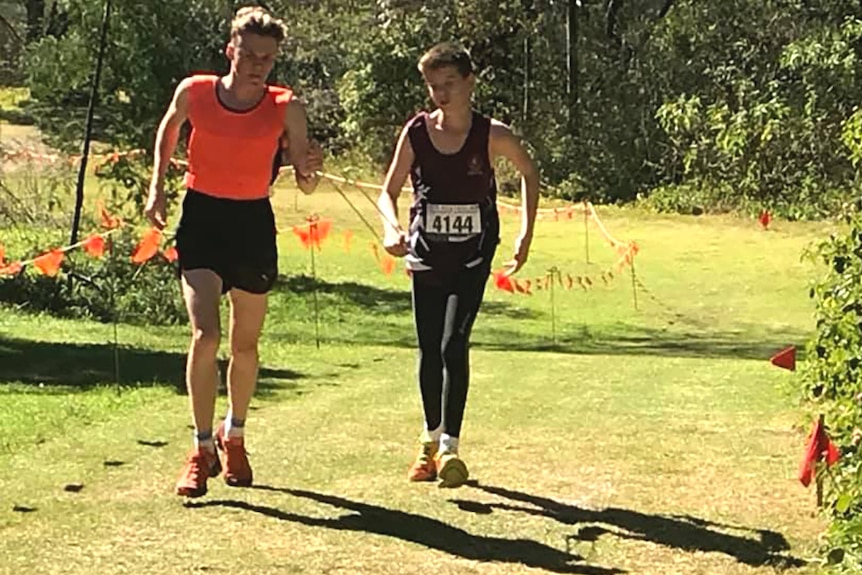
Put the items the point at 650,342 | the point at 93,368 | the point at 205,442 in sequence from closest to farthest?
the point at 205,442 < the point at 93,368 < the point at 650,342

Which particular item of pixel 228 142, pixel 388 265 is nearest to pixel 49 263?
pixel 388 265

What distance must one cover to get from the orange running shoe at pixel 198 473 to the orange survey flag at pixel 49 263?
8899mm

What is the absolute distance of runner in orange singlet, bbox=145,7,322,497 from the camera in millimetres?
5695

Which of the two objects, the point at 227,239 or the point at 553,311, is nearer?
the point at 227,239

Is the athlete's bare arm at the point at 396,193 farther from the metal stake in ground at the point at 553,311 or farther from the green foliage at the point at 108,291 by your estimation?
the green foliage at the point at 108,291

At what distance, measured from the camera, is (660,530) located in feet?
17.4

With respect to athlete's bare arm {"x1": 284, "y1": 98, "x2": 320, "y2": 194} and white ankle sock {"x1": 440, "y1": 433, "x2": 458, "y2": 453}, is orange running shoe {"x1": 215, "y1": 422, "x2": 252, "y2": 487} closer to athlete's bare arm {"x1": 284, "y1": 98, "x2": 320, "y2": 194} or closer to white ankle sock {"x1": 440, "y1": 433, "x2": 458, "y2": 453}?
white ankle sock {"x1": 440, "y1": 433, "x2": 458, "y2": 453}

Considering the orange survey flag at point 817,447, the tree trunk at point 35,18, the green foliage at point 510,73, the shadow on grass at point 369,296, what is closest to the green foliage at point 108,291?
the green foliage at point 510,73

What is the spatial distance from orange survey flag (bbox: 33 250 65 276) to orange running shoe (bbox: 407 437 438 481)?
8.89 m

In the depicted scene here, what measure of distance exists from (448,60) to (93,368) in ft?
18.8

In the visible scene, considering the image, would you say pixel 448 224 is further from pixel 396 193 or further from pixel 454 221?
pixel 396 193

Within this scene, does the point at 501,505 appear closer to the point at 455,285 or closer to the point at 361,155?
the point at 455,285

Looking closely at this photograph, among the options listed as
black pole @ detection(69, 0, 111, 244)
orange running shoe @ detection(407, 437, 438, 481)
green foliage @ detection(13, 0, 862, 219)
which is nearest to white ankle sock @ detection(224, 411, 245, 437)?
orange running shoe @ detection(407, 437, 438, 481)

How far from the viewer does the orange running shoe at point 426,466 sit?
19.7 feet
